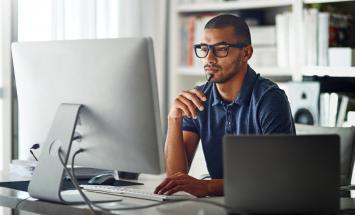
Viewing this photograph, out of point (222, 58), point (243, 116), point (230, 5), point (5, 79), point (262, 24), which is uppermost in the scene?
point (230, 5)

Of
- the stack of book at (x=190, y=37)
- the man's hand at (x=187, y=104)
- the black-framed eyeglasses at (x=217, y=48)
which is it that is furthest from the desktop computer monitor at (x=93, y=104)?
the stack of book at (x=190, y=37)

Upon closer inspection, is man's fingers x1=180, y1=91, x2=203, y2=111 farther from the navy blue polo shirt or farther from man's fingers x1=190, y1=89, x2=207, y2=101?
the navy blue polo shirt

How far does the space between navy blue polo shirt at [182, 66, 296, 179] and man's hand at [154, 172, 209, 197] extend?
0.39 metres

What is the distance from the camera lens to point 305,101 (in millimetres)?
3961

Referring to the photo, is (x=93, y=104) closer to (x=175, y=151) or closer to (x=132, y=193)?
(x=132, y=193)

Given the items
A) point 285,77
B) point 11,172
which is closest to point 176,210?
point 11,172

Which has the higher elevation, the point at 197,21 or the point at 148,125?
the point at 197,21

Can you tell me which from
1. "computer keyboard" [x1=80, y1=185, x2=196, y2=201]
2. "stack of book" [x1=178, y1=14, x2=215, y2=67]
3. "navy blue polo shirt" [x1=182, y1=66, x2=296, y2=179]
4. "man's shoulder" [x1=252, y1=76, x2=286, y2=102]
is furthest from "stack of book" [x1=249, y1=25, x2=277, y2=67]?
"computer keyboard" [x1=80, y1=185, x2=196, y2=201]

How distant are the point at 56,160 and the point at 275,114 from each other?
32.1 inches

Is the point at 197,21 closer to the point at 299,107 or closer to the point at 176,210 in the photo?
the point at 299,107

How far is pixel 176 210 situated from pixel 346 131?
118 centimetres

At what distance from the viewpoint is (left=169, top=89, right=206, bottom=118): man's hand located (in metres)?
2.58

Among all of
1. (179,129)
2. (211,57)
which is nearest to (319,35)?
(211,57)

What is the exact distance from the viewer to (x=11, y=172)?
108 inches
